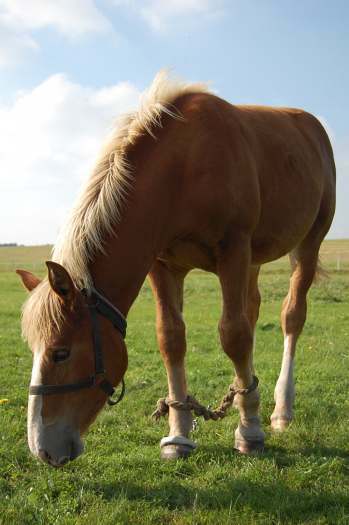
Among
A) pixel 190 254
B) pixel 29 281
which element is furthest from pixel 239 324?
pixel 29 281

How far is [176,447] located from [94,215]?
1870 millimetres

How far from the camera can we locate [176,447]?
3863 mm

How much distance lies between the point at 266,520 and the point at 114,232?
1852 millimetres

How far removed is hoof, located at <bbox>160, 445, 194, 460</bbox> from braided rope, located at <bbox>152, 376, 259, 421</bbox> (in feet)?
0.89

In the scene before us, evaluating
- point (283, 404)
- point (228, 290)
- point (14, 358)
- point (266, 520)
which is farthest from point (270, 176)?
point (14, 358)

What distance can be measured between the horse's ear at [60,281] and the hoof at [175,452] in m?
1.61

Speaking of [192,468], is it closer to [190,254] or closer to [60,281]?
[190,254]

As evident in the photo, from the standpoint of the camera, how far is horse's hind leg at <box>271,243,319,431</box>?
186 inches

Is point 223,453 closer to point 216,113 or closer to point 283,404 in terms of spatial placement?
point 283,404

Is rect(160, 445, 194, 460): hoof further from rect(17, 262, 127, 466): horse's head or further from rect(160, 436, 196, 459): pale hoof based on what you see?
rect(17, 262, 127, 466): horse's head

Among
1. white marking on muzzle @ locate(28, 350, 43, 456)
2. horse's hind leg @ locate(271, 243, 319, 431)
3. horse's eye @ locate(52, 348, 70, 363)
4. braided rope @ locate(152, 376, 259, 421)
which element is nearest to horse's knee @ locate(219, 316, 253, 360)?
braided rope @ locate(152, 376, 259, 421)

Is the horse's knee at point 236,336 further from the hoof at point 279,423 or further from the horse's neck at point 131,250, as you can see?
the hoof at point 279,423

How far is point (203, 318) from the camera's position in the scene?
488 inches

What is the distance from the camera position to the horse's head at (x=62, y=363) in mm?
2807
